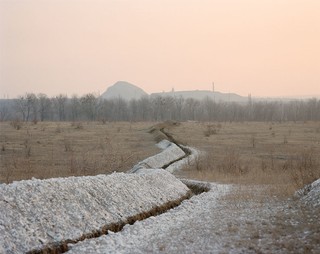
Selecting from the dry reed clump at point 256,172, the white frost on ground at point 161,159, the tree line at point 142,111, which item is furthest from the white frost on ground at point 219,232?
the tree line at point 142,111

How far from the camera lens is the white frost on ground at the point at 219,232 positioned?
1170 centimetres

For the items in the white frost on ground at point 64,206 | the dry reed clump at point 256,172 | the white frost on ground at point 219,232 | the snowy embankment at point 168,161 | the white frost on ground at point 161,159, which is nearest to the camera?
the white frost on ground at point 219,232

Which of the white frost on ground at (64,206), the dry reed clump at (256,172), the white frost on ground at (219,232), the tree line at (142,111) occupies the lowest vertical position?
the dry reed clump at (256,172)

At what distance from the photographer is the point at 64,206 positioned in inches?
586

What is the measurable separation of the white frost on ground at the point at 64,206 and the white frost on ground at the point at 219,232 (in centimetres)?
97

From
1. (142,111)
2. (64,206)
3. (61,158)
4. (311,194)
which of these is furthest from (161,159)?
(142,111)

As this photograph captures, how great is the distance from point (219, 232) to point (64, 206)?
5418 millimetres

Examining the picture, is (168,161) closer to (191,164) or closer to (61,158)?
Result: (191,164)

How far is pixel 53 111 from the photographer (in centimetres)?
18462

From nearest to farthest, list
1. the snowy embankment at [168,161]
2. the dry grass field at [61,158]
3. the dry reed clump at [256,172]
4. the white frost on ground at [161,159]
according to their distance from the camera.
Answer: the dry reed clump at [256,172] < the dry grass field at [61,158] < the white frost on ground at [161,159] < the snowy embankment at [168,161]

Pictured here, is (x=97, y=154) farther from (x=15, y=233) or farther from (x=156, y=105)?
(x=156, y=105)

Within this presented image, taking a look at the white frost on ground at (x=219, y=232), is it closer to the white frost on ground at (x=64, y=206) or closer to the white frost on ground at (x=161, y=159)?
the white frost on ground at (x=64, y=206)

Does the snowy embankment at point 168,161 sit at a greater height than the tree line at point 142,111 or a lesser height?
lesser

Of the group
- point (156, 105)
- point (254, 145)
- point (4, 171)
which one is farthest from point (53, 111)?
point (4, 171)
